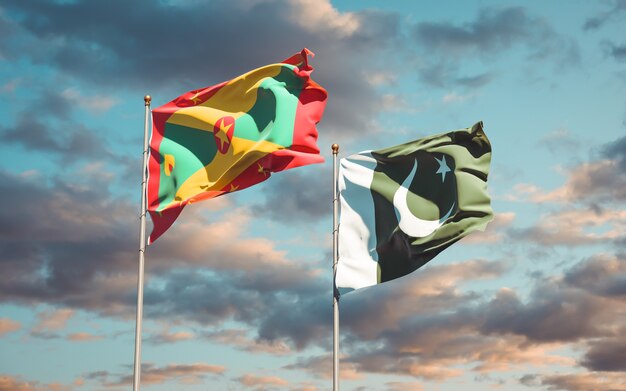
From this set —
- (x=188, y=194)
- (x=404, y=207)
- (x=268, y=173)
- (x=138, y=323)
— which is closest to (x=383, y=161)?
(x=404, y=207)

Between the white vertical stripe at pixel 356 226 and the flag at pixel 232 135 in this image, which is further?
the flag at pixel 232 135

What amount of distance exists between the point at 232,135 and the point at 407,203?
7231mm

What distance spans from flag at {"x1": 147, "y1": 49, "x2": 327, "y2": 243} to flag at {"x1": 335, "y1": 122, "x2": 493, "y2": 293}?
7.54ft

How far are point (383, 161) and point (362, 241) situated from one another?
10.9 ft

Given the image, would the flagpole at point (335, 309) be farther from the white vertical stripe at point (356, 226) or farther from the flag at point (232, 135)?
the flag at point (232, 135)

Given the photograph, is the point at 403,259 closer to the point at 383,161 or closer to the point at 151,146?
the point at 383,161

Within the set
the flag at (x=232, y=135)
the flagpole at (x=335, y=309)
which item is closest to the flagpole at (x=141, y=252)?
the flag at (x=232, y=135)

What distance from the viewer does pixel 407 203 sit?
113 feet

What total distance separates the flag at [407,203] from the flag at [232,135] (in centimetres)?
230

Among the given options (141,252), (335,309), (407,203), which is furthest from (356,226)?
(141,252)

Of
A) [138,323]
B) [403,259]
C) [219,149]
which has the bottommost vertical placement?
[138,323]

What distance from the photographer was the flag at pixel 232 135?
34656 millimetres

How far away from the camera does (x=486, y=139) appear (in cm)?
3472

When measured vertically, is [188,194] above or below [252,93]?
below
